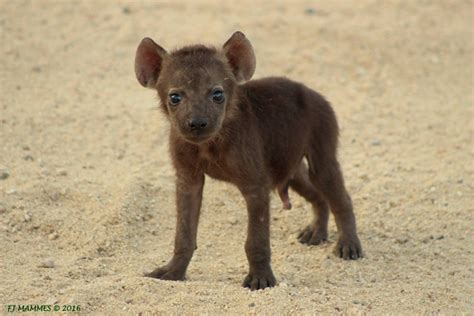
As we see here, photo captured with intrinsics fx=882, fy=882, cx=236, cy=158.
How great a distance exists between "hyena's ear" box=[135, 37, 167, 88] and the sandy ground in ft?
2.01

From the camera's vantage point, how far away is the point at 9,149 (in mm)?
10312

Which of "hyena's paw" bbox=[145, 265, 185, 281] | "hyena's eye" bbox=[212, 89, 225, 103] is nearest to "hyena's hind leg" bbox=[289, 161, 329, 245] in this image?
"hyena's paw" bbox=[145, 265, 185, 281]

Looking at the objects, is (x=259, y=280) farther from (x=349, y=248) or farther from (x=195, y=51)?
(x=195, y=51)

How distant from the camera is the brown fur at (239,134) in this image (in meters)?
7.43

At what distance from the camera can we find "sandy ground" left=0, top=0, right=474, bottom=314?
7469 millimetres

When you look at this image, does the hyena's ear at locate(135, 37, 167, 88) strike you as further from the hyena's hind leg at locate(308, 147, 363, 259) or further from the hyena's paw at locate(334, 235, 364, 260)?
the hyena's paw at locate(334, 235, 364, 260)

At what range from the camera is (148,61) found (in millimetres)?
7938

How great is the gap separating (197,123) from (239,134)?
0.67m

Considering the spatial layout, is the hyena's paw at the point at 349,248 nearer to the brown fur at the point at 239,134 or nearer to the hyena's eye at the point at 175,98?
the brown fur at the point at 239,134

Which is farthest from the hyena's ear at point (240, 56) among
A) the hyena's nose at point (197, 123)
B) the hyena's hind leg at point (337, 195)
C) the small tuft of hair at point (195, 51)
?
the hyena's hind leg at point (337, 195)

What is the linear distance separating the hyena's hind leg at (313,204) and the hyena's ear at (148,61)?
2087mm

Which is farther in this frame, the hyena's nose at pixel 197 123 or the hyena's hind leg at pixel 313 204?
the hyena's hind leg at pixel 313 204

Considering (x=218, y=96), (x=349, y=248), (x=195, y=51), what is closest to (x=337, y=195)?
(x=349, y=248)

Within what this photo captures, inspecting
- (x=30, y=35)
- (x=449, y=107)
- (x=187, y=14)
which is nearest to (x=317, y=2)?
(x=187, y=14)
